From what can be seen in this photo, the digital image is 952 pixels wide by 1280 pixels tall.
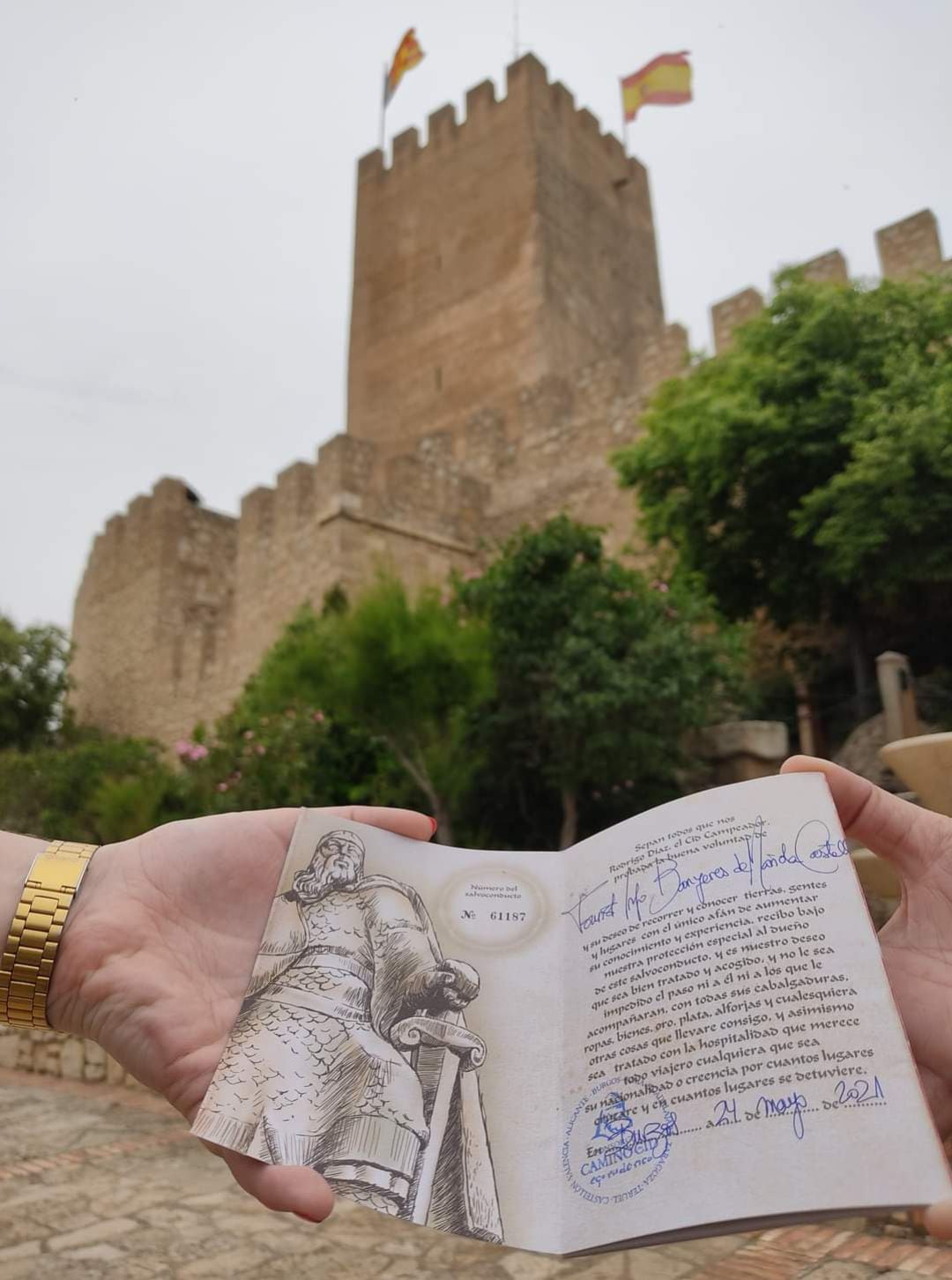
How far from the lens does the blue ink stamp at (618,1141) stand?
1.08 metres

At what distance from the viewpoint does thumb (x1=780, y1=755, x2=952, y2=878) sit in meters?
1.32

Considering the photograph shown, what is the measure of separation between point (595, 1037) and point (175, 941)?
2.06 feet

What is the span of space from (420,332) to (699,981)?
62.8 feet

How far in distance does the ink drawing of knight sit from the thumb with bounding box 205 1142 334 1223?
2 cm

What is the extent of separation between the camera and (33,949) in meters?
1.36

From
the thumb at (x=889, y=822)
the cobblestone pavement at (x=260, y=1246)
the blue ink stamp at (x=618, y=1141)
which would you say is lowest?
the cobblestone pavement at (x=260, y=1246)

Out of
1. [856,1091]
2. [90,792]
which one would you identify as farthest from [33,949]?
[90,792]

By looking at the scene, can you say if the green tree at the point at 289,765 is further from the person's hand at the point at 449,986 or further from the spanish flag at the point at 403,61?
the spanish flag at the point at 403,61

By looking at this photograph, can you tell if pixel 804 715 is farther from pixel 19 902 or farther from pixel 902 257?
pixel 19 902

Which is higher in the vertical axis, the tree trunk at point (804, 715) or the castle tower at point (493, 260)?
the castle tower at point (493, 260)

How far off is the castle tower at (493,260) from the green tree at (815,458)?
7.51 m

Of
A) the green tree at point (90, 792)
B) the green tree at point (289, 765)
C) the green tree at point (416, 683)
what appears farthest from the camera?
the green tree at point (90, 792)

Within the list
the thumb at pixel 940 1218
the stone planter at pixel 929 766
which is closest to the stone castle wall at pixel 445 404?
the stone planter at pixel 929 766

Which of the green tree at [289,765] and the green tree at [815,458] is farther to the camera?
the green tree at [289,765]
